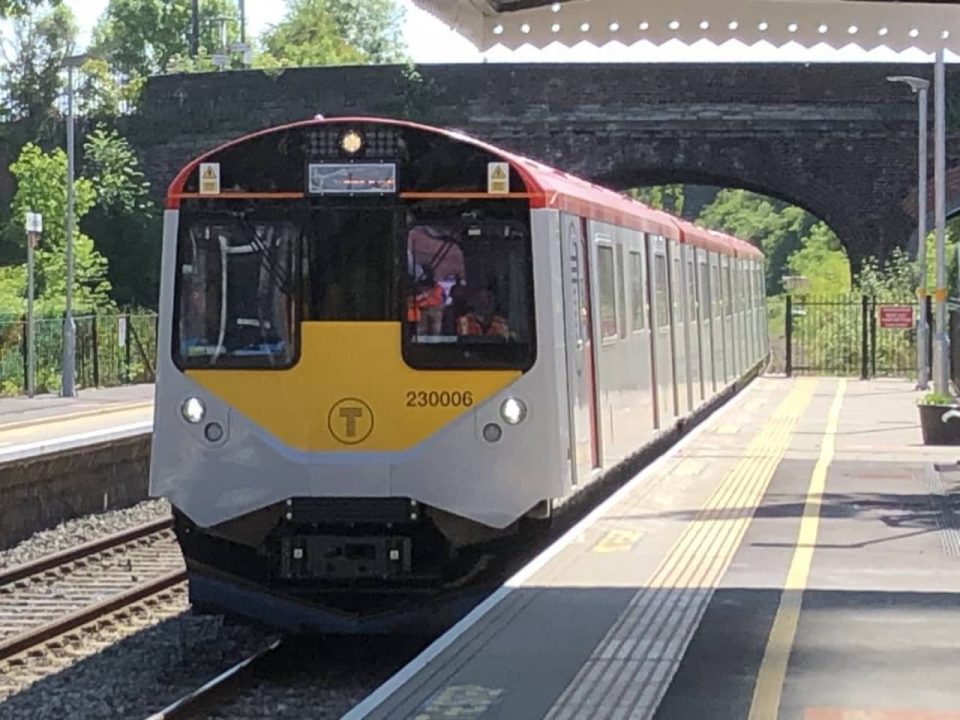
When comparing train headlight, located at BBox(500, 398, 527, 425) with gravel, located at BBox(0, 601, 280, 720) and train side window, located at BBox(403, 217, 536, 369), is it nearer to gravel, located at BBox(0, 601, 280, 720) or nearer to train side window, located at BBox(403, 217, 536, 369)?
train side window, located at BBox(403, 217, 536, 369)

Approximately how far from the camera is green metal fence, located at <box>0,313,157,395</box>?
39625 millimetres

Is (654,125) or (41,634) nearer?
(41,634)

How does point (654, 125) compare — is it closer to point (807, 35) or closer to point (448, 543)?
point (807, 35)

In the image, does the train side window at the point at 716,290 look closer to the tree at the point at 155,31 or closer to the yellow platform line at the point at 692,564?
the yellow platform line at the point at 692,564

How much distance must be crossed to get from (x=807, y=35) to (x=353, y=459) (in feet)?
15.4

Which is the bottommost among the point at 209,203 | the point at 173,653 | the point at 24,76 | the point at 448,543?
the point at 173,653

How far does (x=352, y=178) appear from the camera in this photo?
11273 mm

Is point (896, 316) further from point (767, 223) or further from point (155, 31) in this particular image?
point (767, 223)

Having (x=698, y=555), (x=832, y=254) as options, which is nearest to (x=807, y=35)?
(x=698, y=555)

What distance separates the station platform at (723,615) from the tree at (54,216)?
29.4 m

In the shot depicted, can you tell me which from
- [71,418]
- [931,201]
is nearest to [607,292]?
[71,418]

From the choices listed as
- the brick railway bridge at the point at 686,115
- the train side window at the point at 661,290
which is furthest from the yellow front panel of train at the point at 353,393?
the brick railway bridge at the point at 686,115

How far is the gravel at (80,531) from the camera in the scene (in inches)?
696

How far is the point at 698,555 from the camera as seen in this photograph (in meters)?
12.6
